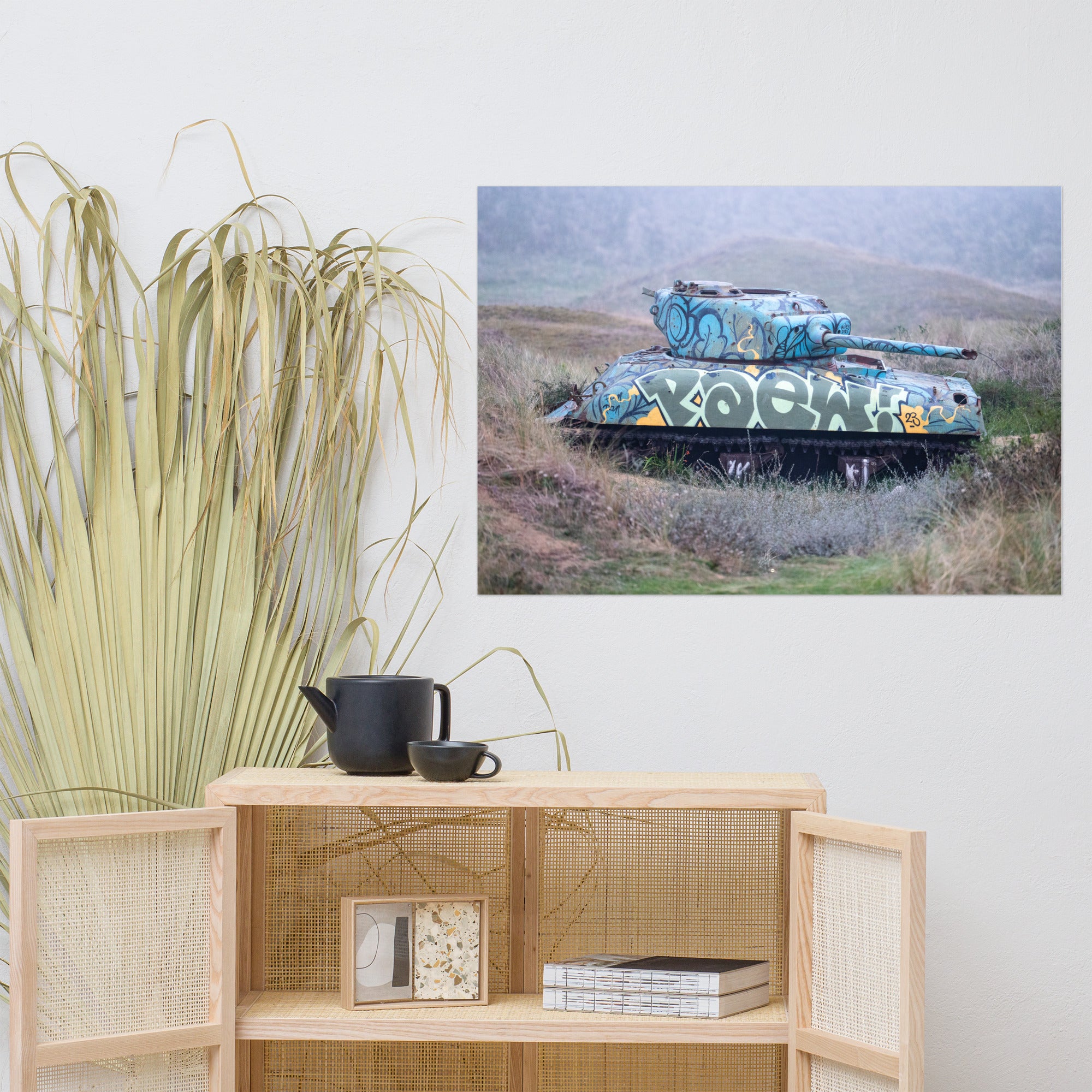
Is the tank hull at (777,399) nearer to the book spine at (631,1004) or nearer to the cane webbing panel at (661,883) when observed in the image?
the cane webbing panel at (661,883)

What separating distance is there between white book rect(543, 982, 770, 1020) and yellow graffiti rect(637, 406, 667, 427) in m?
0.97

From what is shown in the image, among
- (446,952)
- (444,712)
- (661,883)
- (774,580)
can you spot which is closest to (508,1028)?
(446,952)

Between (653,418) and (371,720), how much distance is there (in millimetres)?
807

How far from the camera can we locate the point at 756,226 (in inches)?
77.0

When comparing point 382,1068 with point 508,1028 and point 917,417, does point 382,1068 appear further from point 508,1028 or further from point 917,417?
point 917,417

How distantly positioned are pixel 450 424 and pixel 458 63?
67 centimetres

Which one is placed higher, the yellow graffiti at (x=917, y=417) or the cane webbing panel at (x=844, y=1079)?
the yellow graffiti at (x=917, y=417)

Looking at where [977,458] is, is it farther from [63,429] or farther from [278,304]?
[63,429]

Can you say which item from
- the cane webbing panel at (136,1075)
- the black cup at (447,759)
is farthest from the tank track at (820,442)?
the cane webbing panel at (136,1075)

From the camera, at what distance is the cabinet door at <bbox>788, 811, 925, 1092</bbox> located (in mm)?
1266

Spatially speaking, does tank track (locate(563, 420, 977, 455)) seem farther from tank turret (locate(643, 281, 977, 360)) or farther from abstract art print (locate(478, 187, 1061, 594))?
tank turret (locate(643, 281, 977, 360))

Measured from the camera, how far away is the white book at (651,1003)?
4.68 feet

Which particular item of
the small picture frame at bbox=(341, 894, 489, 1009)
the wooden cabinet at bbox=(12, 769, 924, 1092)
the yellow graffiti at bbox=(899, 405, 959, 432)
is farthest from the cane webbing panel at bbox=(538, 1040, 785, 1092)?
the yellow graffiti at bbox=(899, 405, 959, 432)

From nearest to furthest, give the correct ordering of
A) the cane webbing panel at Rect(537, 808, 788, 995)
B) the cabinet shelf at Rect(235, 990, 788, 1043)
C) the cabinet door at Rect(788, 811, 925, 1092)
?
the cabinet door at Rect(788, 811, 925, 1092), the cabinet shelf at Rect(235, 990, 788, 1043), the cane webbing panel at Rect(537, 808, 788, 995)
